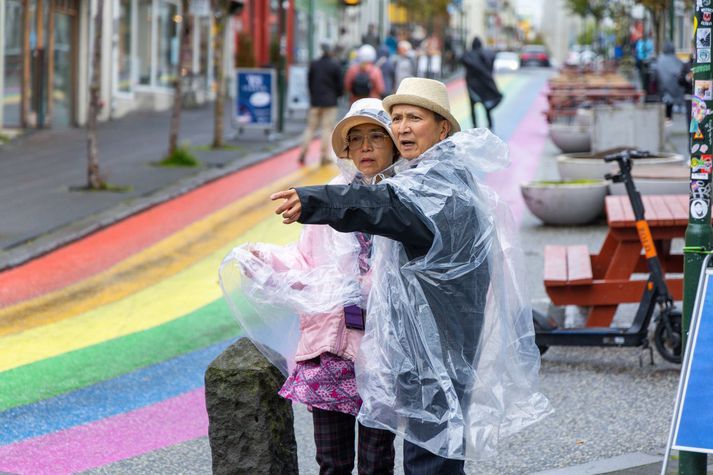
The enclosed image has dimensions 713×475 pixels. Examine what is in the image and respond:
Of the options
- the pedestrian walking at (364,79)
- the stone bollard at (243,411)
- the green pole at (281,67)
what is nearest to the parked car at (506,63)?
the green pole at (281,67)

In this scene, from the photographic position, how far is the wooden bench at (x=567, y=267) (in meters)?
8.16

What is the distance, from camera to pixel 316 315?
4.34m

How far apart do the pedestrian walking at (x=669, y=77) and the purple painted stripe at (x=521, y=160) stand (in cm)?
250

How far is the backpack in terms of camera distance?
21469 millimetres

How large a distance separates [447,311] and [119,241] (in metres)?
9.58

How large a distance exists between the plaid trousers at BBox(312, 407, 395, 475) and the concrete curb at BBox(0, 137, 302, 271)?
299 inches

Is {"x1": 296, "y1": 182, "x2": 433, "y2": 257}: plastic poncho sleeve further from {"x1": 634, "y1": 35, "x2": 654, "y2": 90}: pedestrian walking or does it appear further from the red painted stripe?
{"x1": 634, "y1": 35, "x2": 654, "y2": 90}: pedestrian walking

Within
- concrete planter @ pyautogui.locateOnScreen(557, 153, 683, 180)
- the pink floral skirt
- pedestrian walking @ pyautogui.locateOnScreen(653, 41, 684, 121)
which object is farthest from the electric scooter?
pedestrian walking @ pyautogui.locateOnScreen(653, 41, 684, 121)

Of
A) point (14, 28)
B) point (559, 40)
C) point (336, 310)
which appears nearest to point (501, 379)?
point (336, 310)

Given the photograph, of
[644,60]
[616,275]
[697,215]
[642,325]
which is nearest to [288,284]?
[697,215]

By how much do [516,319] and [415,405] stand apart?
513 millimetres

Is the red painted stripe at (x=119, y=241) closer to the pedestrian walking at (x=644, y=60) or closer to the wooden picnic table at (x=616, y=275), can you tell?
the wooden picnic table at (x=616, y=275)

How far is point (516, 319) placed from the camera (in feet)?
14.3

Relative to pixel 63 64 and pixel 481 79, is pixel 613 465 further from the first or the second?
pixel 63 64
